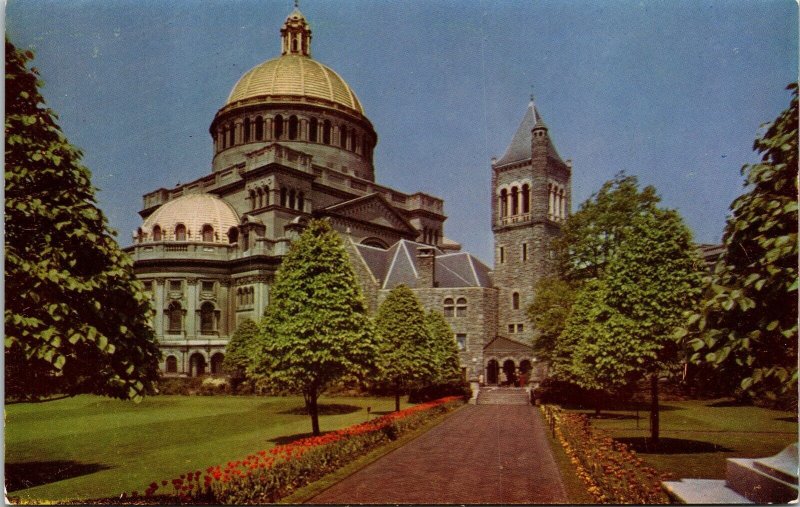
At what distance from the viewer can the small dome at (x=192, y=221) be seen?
65625 millimetres

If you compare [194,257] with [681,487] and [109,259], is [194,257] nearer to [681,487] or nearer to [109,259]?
[109,259]

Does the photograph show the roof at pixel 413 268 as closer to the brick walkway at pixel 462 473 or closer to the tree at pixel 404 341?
the tree at pixel 404 341

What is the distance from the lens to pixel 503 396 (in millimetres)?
46875

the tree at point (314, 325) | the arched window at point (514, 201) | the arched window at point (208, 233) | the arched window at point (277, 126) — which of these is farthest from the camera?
the arched window at point (277, 126)

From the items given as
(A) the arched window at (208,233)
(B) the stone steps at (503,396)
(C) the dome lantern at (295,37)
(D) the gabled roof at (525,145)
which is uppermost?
(C) the dome lantern at (295,37)

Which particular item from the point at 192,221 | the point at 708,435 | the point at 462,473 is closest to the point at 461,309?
the point at 192,221

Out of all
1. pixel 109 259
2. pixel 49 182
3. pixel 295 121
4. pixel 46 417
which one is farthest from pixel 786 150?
pixel 295 121

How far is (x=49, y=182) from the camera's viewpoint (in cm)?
1316

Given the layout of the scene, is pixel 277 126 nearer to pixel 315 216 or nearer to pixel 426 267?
pixel 315 216

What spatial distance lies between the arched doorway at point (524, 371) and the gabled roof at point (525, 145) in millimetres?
16751

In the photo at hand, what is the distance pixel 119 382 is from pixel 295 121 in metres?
63.6

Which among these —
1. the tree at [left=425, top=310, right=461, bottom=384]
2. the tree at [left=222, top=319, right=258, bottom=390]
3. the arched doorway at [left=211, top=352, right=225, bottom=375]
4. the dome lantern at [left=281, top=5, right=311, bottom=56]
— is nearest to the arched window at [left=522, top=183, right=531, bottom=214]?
the tree at [left=425, top=310, right=461, bottom=384]

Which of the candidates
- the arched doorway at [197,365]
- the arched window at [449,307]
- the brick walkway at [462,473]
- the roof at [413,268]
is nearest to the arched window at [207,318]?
the arched doorway at [197,365]

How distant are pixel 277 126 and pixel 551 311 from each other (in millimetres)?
43741
